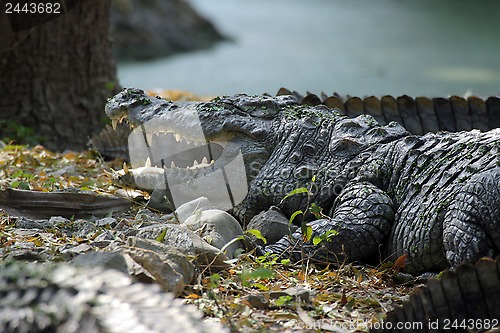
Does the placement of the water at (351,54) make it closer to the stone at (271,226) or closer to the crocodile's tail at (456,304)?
the stone at (271,226)

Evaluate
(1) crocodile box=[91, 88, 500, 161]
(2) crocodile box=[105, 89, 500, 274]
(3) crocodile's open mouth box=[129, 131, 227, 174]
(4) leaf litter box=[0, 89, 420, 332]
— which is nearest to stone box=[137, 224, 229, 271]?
(4) leaf litter box=[0, 89, 420, 332]

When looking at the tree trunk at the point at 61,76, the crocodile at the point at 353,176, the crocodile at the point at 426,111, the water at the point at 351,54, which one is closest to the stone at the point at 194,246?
the crocodile at the point at 353,176

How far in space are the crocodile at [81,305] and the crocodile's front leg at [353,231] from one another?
145 centimetres

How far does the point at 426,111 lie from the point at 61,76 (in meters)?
3.46

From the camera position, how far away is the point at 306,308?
107 inches

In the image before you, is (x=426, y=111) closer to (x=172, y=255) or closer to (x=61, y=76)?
(x=172, y=255)

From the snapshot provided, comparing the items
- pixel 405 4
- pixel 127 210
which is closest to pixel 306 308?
pixel 127 210

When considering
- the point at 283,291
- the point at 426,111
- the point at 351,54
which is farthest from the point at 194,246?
the point at 351,54

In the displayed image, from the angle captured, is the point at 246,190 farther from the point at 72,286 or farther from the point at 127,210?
the point at 72,286

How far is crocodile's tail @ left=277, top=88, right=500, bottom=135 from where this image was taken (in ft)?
15.1

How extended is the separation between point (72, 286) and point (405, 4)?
18.2 metres

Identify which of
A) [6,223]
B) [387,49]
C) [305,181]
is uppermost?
[387,49]

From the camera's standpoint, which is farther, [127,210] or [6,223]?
[127,210]

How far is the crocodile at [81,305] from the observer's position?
1.77 m
